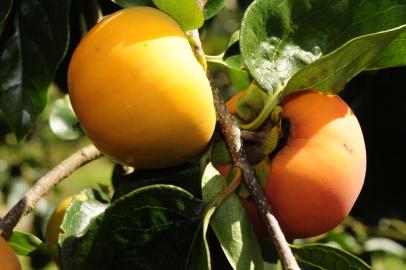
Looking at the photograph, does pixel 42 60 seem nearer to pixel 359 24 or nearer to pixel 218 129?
pixel 218 129

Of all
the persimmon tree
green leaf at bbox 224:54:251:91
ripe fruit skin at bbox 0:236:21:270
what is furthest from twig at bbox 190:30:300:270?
ripe fruit skin at bbox 0:236:21:270

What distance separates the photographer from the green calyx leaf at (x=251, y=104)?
1.24m

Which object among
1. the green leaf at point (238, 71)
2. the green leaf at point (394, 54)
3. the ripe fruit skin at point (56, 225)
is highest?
the green leaf at point (394, 54)

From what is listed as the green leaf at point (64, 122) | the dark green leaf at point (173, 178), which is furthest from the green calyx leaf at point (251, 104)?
the green leaf at point (64, 122)

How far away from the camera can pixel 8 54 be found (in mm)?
1610

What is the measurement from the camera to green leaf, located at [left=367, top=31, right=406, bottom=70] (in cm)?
126

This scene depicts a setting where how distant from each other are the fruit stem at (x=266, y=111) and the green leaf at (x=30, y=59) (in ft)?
1.61

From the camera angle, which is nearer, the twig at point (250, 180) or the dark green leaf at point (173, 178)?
the twig at point (250, 180)

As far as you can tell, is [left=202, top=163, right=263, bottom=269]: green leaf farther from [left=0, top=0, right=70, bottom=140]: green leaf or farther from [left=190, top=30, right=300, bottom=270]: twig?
[left=0, top=0, right=70, bottom=140]: green leaf

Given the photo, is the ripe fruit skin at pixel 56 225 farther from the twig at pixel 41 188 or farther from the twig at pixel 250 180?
the twig at pixel 250 180

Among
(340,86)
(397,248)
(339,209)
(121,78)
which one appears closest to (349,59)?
(340,86)

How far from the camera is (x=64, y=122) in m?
1.82

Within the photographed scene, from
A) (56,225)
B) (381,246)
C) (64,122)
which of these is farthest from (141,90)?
(381,246)

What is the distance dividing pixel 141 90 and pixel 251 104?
0.88 feet
